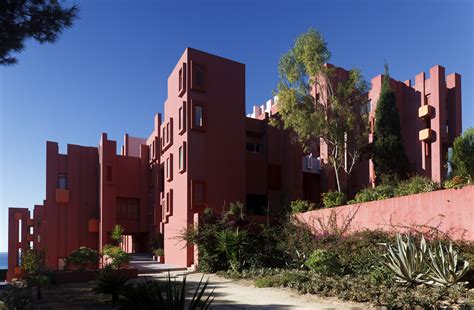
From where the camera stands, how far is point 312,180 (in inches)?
1202

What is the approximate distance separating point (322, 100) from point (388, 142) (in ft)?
13.5

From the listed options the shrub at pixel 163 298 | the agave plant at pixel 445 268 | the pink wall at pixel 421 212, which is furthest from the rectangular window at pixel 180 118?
the shrub at pixel 163 298

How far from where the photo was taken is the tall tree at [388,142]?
22672mm

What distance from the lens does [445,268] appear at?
1081cm

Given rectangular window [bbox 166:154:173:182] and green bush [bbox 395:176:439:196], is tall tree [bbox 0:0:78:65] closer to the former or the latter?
green bush [bbox 395:176:439:196]

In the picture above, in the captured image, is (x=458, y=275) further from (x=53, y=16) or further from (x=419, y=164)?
(x=419, y=164)

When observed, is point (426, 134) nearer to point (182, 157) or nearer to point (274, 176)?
point (274, 176)

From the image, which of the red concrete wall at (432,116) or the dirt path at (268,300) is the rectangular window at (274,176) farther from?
the dirt path at (268,300)

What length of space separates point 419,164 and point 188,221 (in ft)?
47.3

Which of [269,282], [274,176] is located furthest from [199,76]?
[269,282]

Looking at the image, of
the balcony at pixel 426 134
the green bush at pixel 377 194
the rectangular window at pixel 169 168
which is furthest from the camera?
the rectangular window at pixel 169 168

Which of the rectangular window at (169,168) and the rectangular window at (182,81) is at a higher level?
the rectangular window at (182,81)

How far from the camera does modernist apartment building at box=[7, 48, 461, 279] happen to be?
2366 cm

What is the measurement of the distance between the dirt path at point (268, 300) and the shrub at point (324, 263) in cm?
207
